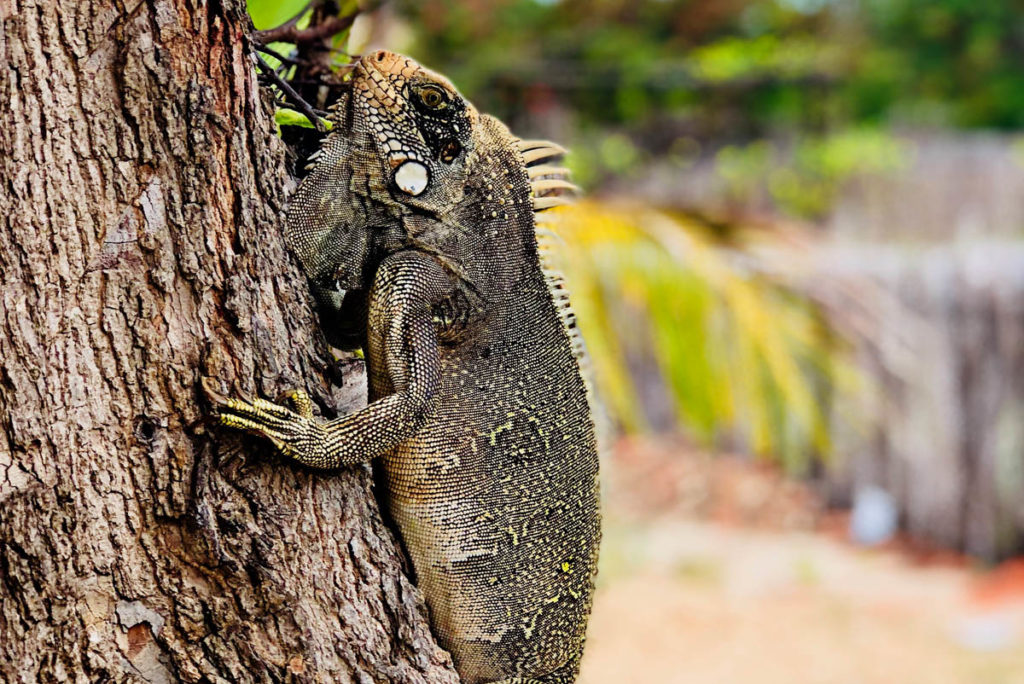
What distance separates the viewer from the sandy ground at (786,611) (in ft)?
33.9

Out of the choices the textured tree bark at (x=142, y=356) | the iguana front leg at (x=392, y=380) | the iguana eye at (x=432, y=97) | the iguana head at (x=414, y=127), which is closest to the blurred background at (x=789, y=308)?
the iguana head at (x=414, y=127)

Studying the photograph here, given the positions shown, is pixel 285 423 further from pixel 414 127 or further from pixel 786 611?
Answer: pixel 786 611

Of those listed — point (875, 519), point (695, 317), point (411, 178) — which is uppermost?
point (411, 178)

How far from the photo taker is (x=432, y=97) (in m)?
3.01

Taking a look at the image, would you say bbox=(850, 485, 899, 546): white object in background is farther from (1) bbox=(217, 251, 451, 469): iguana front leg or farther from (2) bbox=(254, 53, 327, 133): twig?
(2) bbox=(254, 53, 327, 133): twig

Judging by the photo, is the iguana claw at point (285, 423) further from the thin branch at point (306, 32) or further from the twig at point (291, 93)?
the thin branch at point (306, 32)

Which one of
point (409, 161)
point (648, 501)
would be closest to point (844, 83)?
Result: point (648, 501)

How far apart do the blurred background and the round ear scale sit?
0.98m

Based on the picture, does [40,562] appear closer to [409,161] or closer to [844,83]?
[409,161]

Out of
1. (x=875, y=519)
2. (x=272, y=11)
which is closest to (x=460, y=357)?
(x=272, y=11)

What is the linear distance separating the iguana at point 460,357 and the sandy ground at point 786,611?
17.5 feet

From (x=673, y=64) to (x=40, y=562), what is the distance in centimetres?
2264

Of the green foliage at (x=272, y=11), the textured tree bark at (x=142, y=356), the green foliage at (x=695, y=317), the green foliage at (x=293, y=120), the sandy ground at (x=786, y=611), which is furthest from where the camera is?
the sandy ground at (x=786, y=611)

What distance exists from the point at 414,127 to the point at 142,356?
112cm
